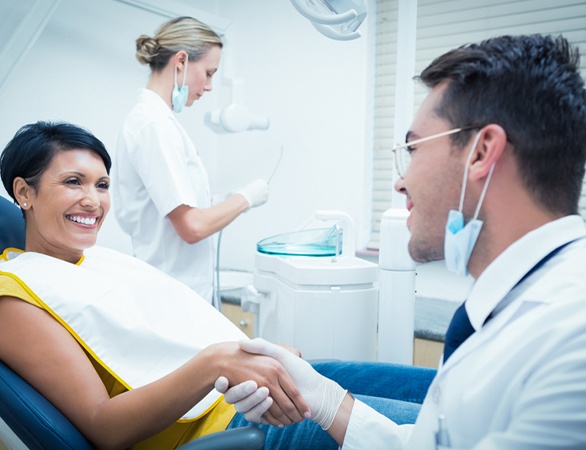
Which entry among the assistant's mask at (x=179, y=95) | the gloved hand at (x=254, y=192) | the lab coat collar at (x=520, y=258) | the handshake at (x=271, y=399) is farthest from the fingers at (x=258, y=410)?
the assistant's mask at (x=179, y=95)

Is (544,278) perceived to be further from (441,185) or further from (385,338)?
(385,338)

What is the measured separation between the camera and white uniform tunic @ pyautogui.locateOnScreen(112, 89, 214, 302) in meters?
1.59

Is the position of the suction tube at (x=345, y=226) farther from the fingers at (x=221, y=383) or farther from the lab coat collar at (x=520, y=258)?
the lab coat collar at (x=520, y=258)

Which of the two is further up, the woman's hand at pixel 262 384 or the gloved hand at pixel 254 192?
the gloved hand at pixel 254 192

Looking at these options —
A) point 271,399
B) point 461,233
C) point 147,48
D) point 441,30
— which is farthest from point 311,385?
point 441,30

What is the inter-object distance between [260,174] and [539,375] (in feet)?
7.28

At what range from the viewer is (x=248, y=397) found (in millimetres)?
969

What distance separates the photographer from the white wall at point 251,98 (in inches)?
84.8

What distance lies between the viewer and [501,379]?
67 cm

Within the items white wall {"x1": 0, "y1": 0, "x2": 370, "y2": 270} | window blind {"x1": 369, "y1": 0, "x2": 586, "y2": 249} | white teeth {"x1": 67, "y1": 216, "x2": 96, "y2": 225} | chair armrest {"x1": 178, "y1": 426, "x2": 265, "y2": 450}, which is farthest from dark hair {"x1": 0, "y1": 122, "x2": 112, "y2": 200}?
window blind {"x1": 369, "y1": 0, "x2": 586, "y2": 249}

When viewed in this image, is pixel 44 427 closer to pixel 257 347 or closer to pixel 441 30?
pixel 257 347

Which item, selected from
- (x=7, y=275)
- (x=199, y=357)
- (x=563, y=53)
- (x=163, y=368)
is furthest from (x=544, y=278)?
(x=7, y=275)

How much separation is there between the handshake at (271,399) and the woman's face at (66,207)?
0.53 meters

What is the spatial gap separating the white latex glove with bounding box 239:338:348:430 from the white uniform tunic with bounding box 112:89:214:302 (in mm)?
688
